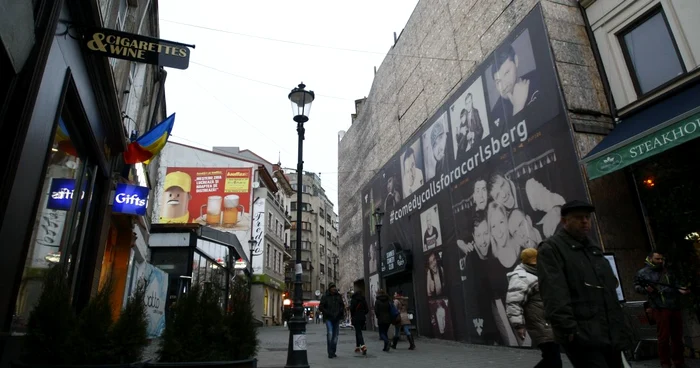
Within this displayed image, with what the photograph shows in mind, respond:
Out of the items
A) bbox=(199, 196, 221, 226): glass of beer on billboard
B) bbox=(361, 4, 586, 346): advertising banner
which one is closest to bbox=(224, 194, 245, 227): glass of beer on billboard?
bbox=(199, 196, 221, 226): glass of beer on billboard

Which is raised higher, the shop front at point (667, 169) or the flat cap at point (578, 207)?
the shop front at point (667, 169)

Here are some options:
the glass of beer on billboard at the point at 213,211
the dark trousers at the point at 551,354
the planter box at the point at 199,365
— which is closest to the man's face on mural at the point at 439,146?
the dark trousers at the point at 551,354

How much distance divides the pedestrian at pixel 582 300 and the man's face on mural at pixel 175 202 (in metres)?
39.0

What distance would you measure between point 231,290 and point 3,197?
2.40 meters

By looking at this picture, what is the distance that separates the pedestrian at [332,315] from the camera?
1000 centimetres

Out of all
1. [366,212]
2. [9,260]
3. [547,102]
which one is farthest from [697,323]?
[366,212]

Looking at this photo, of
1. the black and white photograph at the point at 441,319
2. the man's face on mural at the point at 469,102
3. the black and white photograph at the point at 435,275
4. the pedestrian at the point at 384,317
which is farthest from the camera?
the black and white photograph at the point at 435,275

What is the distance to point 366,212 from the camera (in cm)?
2498

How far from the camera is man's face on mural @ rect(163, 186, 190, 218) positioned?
38.4 meters

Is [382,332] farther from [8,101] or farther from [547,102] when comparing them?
[8,101]

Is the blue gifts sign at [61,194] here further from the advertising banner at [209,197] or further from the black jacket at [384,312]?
the advertising banner at [209,197]

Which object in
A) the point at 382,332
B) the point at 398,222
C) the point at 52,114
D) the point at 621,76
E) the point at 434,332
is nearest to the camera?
the point at 52,114

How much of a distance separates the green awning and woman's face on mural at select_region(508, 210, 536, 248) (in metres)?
2.49

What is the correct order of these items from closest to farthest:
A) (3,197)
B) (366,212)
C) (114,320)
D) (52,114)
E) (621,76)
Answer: (114,320) < (3,197) < (52,114) < (621,76) < (366,212)
